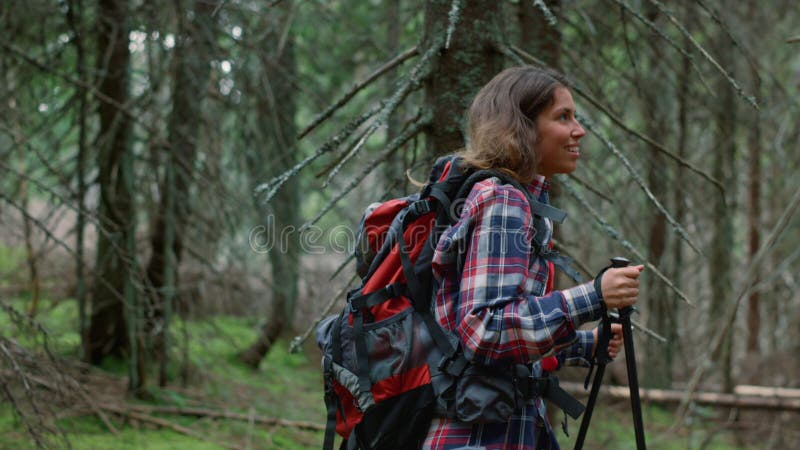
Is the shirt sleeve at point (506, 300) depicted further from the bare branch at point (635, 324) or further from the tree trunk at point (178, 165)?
the tree trunk at point (178, 165)

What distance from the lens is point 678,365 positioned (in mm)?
10148

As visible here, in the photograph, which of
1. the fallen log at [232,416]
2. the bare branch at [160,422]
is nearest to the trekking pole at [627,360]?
the bare branch at [160,422]

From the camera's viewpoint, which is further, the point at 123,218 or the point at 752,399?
the point at 752,399

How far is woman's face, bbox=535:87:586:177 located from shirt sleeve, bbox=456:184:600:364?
30 cm

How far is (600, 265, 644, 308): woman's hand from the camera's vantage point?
1.79 metres

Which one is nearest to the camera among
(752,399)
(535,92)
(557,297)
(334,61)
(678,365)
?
(557,297)

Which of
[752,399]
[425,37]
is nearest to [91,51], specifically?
[425,37]

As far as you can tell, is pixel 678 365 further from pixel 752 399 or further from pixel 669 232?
pixel 752 399

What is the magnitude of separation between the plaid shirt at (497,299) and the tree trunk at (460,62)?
41.5 inches

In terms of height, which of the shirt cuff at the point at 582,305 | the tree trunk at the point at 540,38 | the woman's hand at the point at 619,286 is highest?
the tree trunk at the point at 540,38

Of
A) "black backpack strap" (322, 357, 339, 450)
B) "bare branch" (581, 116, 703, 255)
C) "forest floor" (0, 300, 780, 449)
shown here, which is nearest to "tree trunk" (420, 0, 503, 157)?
"bare branch" (581, 116, 703, 255)

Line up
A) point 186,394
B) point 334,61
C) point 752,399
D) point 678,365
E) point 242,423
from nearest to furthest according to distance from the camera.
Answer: point 242,423, point 186,394, point 752,399, point 334,61, point 678,365

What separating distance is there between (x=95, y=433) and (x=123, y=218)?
1.58 metres

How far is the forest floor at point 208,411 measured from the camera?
14.7 feet
